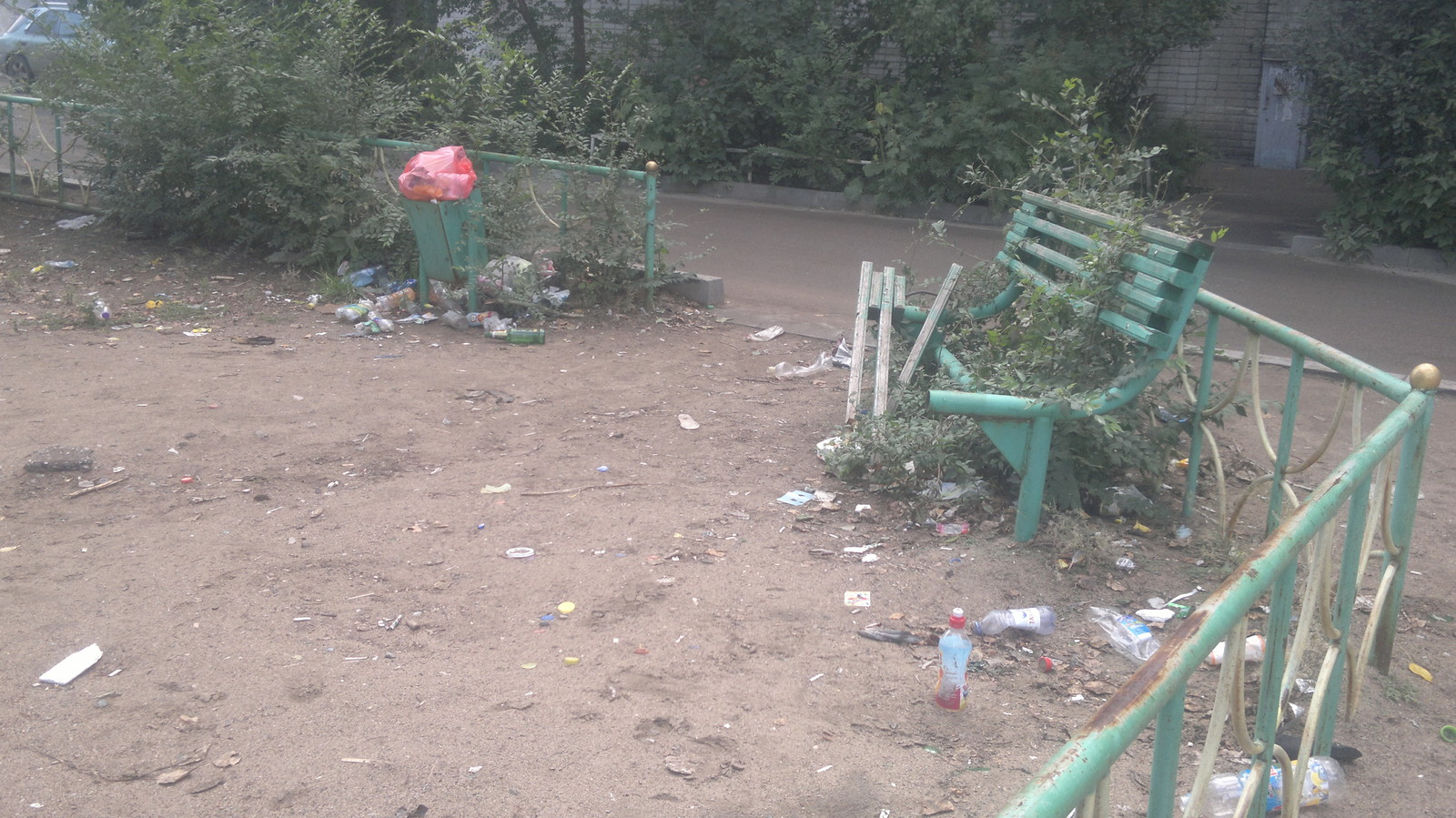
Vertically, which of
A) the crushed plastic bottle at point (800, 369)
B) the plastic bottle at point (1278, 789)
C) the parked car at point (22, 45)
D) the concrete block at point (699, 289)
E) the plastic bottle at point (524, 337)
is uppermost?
the parked car at point (22, 45)

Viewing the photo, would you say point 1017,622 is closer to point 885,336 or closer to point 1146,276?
point 1146,276

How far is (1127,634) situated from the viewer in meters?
3.46

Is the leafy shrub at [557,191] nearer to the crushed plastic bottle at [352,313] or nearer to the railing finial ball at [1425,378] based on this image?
the crushed plastic bottle at [352,313]

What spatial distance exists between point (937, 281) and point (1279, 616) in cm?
407

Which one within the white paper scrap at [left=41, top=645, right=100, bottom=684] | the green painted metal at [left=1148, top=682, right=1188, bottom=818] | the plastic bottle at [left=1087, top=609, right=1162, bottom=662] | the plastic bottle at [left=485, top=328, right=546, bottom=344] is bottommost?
the white paper scrap at [left=41, top=645, right=100, bottom=684]

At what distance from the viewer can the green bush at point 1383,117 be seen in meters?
9.41

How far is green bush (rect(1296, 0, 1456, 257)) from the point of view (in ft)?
30.9

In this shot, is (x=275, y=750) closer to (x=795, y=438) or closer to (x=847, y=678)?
(x=847, y=678)

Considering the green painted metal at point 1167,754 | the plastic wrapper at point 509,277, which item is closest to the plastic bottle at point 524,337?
the plastic wrapper at point 509,277

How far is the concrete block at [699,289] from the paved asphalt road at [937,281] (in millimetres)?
168

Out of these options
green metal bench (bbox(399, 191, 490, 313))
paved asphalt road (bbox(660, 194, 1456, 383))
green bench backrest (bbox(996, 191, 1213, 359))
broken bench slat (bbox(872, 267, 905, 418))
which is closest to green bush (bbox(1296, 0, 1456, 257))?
paved asphalt road (bbox(660, 194, 1456, 383))

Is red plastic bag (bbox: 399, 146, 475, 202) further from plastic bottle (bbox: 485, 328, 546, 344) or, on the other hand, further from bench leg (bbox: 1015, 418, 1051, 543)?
bench leg (bbox: 1015, 418, 1051, 543)

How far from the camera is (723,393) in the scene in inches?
248

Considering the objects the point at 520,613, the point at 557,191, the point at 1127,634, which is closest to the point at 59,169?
the point at 557,191
